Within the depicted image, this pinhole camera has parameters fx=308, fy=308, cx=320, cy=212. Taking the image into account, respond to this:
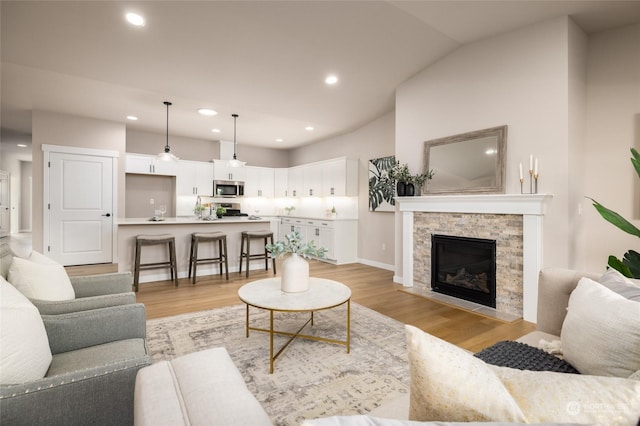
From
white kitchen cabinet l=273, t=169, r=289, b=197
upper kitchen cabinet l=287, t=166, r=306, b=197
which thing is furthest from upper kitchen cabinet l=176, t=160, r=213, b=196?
upper kitchen cabinet l=287, t=166, r=306, b=197

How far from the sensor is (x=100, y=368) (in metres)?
1.06

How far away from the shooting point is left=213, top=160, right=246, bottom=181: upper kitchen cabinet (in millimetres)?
7352

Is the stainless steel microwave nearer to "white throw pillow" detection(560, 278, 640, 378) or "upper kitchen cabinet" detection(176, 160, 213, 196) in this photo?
"upper kitchen cabinet" detection(176, 160, 213, 196)

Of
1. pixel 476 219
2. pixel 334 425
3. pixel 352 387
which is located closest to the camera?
pixel 334 425

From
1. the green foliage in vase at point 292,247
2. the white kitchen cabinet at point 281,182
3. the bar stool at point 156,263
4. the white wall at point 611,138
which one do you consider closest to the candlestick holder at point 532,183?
the white wall at point 611,138

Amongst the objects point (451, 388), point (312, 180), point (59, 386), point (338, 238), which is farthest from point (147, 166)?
point (451, 388)

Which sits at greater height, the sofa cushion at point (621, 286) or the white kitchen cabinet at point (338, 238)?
the sofa cushion at point (621, 286)

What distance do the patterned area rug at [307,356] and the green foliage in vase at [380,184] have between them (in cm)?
273

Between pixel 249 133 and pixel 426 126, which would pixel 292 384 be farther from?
pixel 249 133

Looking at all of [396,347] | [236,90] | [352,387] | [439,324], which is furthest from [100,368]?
[236,90]

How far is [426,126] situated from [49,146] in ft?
21.0

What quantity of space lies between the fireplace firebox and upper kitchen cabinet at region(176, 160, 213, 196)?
5.29 metres

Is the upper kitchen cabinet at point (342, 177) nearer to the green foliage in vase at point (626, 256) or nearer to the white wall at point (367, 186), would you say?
the white wall at point (367, 186)

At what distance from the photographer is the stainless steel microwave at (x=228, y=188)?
7.37 metres
